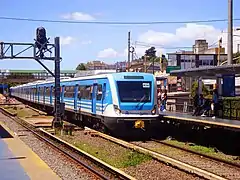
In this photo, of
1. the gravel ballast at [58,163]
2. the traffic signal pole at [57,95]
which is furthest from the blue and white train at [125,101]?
the traffic signal pole at [57,95]

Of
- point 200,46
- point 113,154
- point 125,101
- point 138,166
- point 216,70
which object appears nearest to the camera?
point 138,166

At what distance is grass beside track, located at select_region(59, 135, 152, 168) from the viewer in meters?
12.2

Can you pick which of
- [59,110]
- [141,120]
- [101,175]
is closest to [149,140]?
[141,120]

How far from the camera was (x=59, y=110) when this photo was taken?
22.9 meters

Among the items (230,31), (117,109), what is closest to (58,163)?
(117,109)

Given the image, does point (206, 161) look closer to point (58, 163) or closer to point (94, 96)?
A: point (58, 163)

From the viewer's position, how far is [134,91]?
18344 mm

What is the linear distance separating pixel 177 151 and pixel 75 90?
1073 cm

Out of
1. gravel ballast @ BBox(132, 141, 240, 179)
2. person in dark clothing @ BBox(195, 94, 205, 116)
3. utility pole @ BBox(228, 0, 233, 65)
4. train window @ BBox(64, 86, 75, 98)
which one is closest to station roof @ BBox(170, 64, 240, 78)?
person in dark clothing @ BBox(195, 94, 205, 116)

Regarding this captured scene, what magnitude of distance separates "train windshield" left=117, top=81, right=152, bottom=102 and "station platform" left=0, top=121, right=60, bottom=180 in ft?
14.7

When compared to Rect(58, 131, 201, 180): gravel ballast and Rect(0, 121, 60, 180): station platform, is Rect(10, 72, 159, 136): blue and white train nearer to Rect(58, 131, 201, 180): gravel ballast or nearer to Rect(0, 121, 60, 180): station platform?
Rect(58, 131, 201, 180): gravel ballast

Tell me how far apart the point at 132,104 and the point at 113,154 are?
4285 mm

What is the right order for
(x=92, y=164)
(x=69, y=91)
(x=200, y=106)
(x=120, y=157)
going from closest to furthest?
(x=92, y=164), (x=120, y=157), (x=200, y=106), (x=69, y=91)

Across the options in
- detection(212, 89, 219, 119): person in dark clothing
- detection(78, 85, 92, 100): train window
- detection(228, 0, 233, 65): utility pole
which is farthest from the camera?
detection(78, 85, 92, 100): train window
